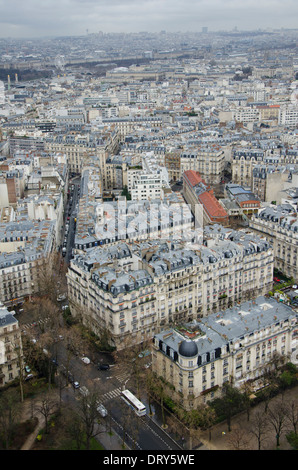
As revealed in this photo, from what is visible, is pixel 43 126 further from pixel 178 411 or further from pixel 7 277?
pixel 178 411

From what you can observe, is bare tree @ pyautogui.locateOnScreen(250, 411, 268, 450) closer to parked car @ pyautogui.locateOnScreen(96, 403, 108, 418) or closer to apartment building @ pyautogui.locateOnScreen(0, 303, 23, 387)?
parked car @ pyautogui.locateOnScreen(96, 403, 108, 418)

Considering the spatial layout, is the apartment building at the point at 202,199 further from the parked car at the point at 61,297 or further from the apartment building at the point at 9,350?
the apartment building at the point at 9,350

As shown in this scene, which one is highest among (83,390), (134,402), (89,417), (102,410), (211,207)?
(211,207)

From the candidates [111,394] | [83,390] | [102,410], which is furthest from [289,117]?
[102,410]

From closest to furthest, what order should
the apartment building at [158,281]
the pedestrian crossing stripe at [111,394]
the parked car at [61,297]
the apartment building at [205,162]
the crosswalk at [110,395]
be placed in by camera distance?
the crosswalk at [110,395]
the pedestrian crossing stripe at [111,394]
the apartment building at [158,281]
the parked car at [61,297]
the apartment building at [205,162]

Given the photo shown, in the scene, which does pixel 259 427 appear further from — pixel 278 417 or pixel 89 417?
pixel 89 417

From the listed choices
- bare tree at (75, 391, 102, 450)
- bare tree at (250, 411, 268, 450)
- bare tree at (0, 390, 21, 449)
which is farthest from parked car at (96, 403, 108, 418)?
bare tree at (250, 411, 268, 450)

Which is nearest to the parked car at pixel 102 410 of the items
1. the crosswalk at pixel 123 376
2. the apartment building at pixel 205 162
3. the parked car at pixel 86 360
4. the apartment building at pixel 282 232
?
the crosswalk at pixel 123 376

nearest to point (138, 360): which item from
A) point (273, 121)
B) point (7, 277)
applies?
point (7, 277)
